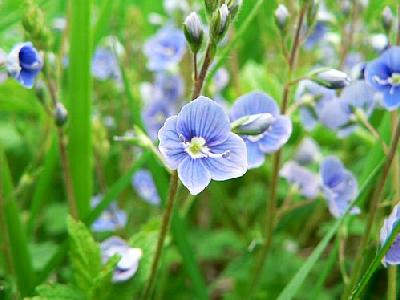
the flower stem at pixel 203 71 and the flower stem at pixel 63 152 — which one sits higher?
the flower stem at pixel 63 152

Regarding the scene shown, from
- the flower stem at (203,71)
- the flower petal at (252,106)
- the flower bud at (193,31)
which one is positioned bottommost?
the flower stem at (203,71)

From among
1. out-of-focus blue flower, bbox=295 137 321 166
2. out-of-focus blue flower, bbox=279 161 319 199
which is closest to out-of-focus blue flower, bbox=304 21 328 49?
out-of-focus blue flower, bbox=295 137 321 166

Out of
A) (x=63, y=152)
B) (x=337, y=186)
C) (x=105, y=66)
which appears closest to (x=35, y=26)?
(x=63, y=152)

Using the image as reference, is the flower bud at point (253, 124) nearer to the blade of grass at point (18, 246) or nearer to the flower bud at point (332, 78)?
the flower bud at point (332, 78)

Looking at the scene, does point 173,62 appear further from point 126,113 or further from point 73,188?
point 73,188

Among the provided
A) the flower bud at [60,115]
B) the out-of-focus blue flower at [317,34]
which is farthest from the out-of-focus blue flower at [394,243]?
the out-of-focus blue flower at [317,34]

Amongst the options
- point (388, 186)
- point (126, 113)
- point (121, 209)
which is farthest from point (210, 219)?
point (388, 186)

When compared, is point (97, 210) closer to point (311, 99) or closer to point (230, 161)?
point (230, 161)
